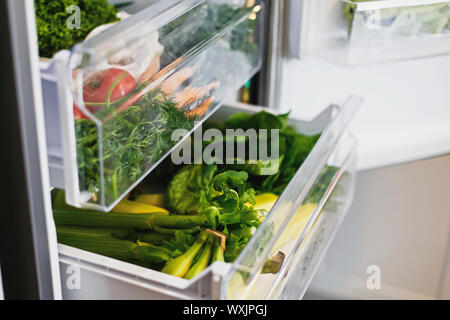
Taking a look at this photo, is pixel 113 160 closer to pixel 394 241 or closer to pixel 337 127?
pixel 337 127

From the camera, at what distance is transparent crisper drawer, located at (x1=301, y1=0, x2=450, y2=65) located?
120cm

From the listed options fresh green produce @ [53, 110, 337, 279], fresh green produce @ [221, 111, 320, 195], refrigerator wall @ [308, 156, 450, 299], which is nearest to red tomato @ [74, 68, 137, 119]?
fresh green produce @ [53, 110, 337, 279]

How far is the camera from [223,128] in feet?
4.32

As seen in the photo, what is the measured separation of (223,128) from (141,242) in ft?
1.50

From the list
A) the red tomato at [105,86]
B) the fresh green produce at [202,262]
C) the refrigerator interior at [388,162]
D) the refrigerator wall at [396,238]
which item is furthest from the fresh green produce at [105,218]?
the refrigerator wall at [396,238]

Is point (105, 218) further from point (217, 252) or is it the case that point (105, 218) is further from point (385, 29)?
point (385, 29)

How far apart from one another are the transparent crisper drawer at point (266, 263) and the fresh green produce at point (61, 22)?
0.40 metres

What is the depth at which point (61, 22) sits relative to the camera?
107 centimetres

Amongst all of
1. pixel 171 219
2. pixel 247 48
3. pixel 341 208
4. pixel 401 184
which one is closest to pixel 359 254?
pixel 401 184

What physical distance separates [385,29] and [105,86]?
70cm

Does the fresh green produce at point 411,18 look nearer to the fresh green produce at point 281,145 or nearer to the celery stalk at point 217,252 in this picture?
the fresh green produce at point 281,145

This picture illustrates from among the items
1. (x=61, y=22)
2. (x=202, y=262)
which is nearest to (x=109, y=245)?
(x=202, y=262)

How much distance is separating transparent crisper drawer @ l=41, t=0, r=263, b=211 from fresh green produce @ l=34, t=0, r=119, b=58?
19 cm

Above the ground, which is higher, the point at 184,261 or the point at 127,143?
the point at 127,143
